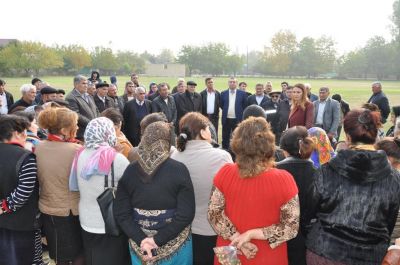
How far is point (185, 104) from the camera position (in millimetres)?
10109

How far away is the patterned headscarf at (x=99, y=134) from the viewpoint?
286 cm

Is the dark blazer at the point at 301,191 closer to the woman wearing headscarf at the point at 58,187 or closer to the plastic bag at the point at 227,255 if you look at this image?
the plastic bag at the point at 227,255

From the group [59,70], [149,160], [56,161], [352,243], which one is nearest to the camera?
[352,243]

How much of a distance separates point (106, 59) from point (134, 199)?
297 feet

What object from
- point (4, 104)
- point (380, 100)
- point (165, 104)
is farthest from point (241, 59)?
point (4, 104)

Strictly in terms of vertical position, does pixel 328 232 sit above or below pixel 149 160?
below

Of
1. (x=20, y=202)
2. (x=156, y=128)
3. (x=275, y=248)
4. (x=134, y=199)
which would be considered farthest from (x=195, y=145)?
(x=20, y=202)

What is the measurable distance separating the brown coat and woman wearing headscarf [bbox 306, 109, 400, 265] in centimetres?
202

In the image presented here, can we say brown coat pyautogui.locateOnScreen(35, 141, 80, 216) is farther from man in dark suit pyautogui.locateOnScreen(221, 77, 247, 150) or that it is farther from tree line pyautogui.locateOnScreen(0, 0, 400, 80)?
tree line pyautogui.locateOnScreen(0, 0, 400, 80)

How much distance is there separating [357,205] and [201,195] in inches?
45.2

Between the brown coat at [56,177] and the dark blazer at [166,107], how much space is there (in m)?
5.69

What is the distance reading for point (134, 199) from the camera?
8.28 feet

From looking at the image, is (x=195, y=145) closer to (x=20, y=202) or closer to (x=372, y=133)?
(x=372, y=133)

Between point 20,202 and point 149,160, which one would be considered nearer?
point 149,160
